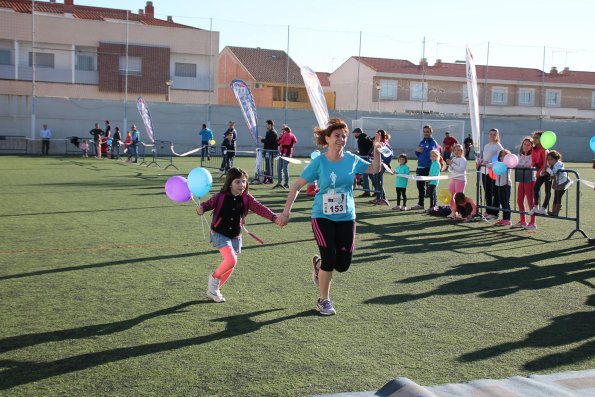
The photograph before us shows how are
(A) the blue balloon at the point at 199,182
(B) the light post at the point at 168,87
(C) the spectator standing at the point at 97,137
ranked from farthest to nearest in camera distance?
(B) the light post at the point at 168,87 → (C) the spectator standing at the point at 97,137 → (A) the blue balloon at the point at 199,182

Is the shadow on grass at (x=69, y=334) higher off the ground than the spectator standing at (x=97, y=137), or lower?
lower

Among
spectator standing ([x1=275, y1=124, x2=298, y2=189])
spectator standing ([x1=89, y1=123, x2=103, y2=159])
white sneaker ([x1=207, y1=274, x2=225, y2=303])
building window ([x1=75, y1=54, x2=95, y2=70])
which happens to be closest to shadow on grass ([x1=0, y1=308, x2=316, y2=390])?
white sneaker ([x1=207, y1=274, x2=225, y2=303])

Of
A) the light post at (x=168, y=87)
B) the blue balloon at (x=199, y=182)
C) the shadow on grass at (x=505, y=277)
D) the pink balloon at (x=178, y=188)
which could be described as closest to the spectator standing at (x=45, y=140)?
the light post at (x=168, y=87)

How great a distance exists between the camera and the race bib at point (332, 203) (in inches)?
259

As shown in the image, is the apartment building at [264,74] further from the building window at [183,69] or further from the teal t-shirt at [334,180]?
the teal t-shirt at [334,180]

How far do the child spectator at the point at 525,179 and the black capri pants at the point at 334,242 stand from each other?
7369 millimetres

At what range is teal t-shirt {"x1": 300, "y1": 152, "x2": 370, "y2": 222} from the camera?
661 cm

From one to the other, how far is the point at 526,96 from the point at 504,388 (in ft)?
165

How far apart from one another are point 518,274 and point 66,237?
668cm

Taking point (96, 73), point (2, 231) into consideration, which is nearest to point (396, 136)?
point (96, 73)

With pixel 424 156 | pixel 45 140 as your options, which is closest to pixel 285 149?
pixel 424 156

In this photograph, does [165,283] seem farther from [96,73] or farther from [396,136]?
[96,73]

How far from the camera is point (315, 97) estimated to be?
1753 cm

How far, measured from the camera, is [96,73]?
43438 millimetres
